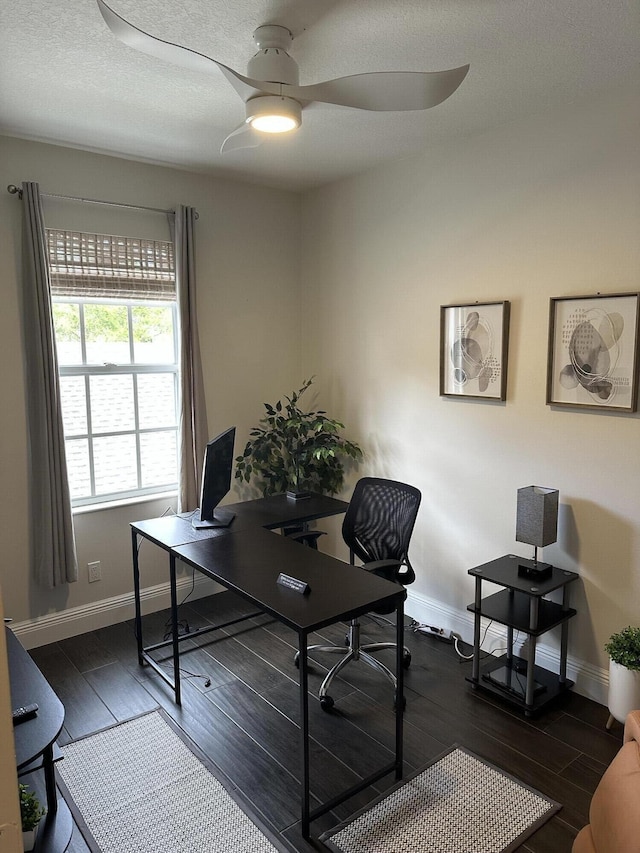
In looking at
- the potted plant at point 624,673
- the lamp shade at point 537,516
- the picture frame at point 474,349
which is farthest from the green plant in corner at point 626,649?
the picture frame at point 474,349

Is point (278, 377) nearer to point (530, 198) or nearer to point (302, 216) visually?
point (302, 216)

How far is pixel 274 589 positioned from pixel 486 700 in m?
1.31

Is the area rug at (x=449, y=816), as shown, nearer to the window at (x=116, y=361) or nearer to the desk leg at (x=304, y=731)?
the desk leg at (x=304, y=731)

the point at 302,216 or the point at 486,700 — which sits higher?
the point at 302,216

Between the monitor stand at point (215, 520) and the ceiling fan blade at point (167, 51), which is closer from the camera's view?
the ceiling fan blade at point (167, 51)

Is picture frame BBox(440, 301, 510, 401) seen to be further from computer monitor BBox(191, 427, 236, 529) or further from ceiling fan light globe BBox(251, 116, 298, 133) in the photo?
ceiling fan light globe BBox(251, 116, 298, 133)

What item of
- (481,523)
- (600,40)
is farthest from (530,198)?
(481,523)

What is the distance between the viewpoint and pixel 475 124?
3031 millimetres

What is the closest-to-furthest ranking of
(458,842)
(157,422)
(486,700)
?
(458,842) → (486,700) → (157,422)

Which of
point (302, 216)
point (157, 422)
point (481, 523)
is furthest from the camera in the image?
point (302, 216)

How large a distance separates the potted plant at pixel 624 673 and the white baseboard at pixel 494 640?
24cm

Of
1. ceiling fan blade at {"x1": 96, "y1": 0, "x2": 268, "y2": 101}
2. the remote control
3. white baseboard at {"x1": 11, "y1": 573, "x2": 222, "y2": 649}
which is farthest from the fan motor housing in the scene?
white baseboard at {"x1": 11, "y1": 573, "x2": 222, "y2": 649}

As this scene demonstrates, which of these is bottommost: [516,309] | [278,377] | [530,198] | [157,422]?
[157,422]

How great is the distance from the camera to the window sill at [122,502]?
357 centimetres
